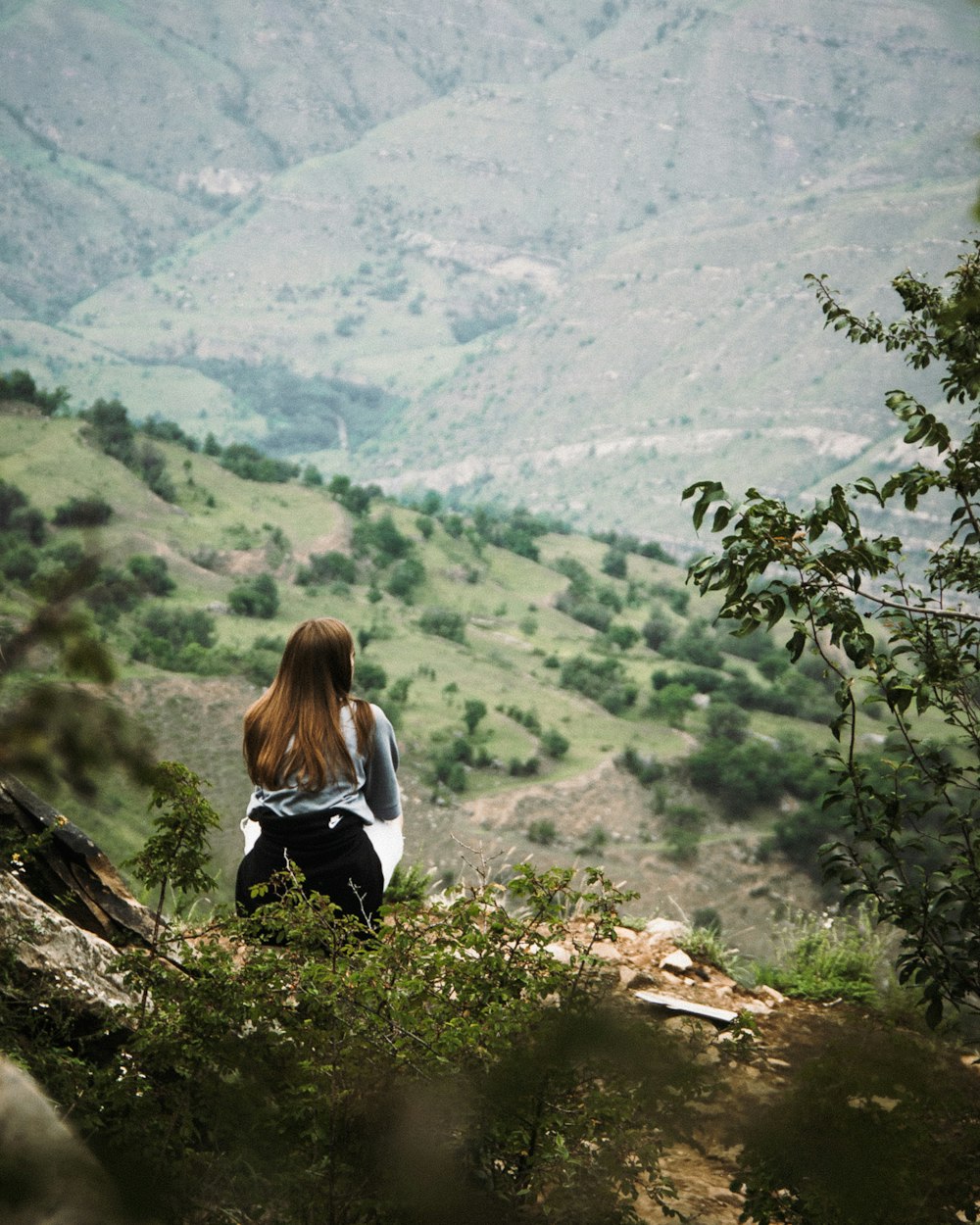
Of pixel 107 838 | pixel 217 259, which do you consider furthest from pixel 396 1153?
pixel 217 259

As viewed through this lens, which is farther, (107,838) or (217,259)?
(217,259)

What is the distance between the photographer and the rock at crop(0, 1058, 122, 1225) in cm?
86

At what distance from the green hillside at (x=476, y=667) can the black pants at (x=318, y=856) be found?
938 inches

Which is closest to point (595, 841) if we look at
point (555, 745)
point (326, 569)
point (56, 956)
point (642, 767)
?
point (555, 745)

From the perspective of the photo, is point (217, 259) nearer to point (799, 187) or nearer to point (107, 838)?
point (799, 187)

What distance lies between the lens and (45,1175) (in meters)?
0.88

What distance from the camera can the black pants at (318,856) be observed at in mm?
3400

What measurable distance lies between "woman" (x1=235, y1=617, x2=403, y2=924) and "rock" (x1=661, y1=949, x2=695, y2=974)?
7.17ft

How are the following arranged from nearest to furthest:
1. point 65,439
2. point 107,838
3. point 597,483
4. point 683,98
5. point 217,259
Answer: point 107,838
point 65,439
point 597,483
point 217,259
point 683,98

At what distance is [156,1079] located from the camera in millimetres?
2412

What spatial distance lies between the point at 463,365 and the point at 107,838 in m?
139

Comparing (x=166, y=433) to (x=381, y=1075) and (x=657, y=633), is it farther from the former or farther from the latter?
(x=381, y=1075)

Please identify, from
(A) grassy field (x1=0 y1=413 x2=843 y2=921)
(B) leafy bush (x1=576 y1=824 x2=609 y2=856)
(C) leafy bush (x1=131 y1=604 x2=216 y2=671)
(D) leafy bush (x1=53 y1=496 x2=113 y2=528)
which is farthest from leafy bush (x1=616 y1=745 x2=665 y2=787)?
(D) leafy bush (x1=53 y1=496 x2=113 y2=528)

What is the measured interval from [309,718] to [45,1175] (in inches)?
103
